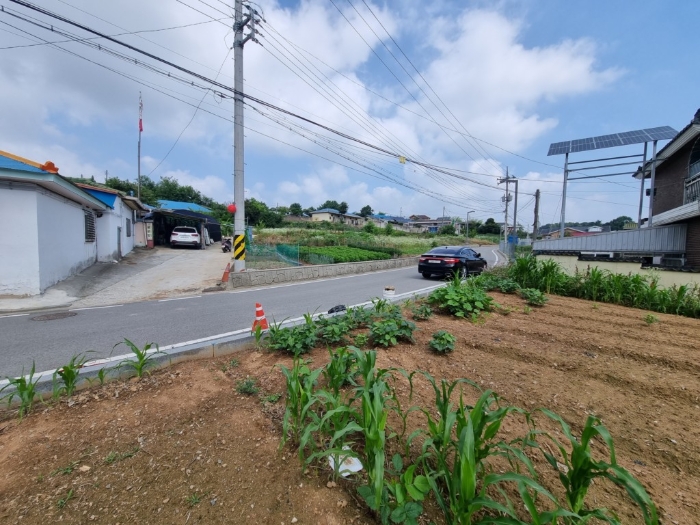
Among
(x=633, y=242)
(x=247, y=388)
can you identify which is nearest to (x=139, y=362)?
(x=247, y=388)

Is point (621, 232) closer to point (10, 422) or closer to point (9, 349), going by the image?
point (10, 422)

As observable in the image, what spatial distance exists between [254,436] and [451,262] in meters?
10.9

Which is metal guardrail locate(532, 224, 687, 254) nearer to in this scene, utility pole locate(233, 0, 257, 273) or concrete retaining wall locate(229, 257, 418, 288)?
concrete retaining wall locate(229, 257, 418, 288)

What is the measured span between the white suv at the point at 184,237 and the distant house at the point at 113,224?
122 inches

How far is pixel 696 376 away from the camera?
3.02m

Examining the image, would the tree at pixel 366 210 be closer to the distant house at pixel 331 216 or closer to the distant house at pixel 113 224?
the distant house at pixel 331 216

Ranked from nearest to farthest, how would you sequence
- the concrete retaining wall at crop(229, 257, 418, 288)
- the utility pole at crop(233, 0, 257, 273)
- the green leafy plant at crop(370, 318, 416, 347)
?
the green leafy plant at crop(370, 318, 416, 347) < the utility pole at crop(233, 0, 257, 273) < the concrete retaining wall at crop(229, 257, 418, 288)

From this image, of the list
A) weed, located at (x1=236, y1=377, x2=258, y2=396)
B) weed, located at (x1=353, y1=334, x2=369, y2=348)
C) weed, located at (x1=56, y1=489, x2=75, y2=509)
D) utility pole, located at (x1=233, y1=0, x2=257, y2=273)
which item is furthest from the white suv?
weed, located at (x1=56, y1=489, x2=75, y2=509)

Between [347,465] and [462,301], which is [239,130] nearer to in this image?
[462,301]

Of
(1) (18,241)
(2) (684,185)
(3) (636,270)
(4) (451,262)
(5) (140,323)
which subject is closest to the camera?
A: (5) (140,323)

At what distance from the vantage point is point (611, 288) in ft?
20.0

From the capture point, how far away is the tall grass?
553 cm

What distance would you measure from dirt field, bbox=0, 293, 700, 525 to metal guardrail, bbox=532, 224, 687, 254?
9.47m

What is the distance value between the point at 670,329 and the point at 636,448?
360 centimetres
